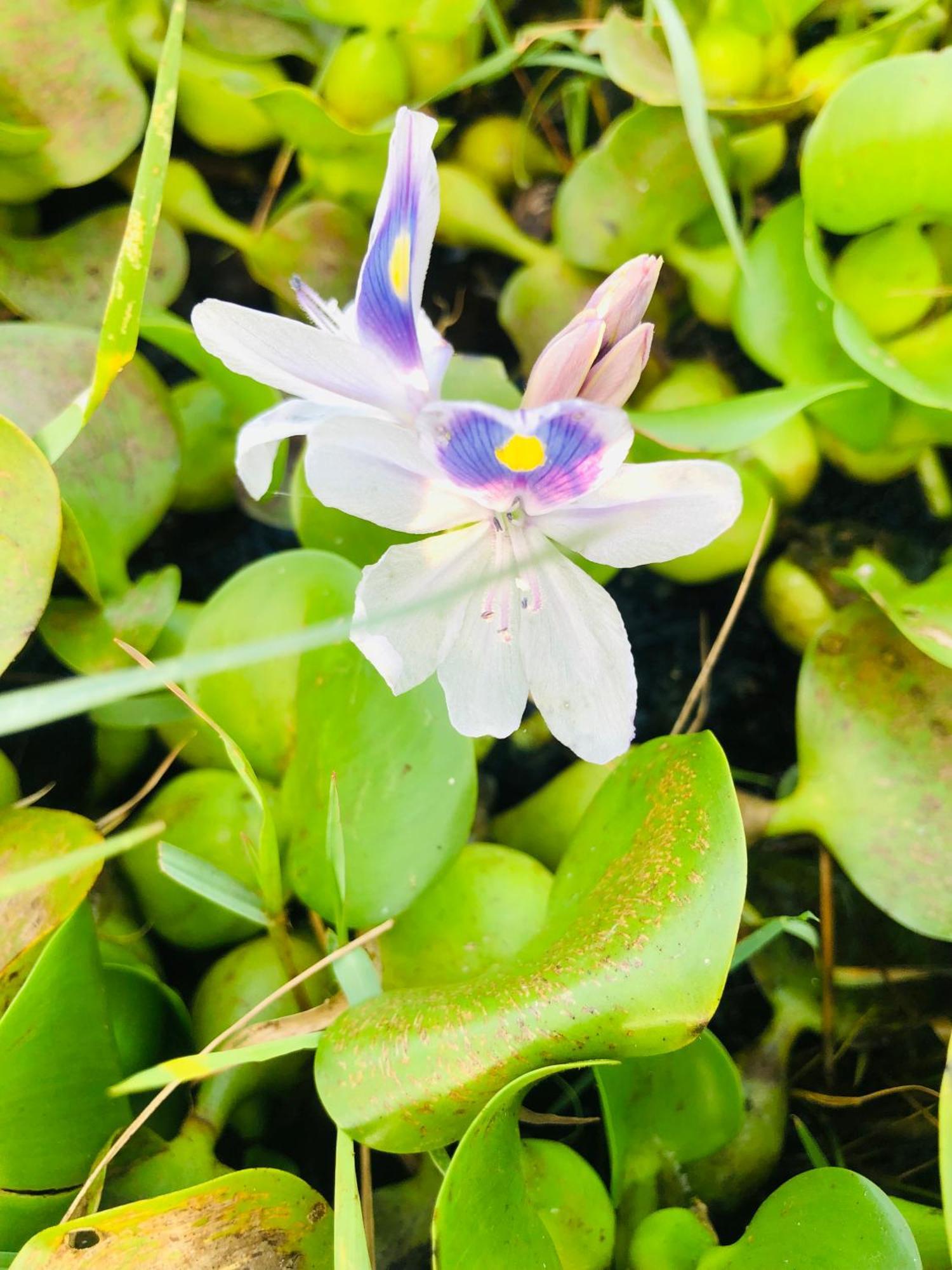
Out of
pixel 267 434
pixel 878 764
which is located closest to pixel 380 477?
pixel 267 434

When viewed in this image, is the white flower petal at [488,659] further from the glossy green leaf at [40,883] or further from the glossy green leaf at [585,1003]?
the glossy green leaf at [40,883]

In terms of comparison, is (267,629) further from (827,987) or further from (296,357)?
(827,987)

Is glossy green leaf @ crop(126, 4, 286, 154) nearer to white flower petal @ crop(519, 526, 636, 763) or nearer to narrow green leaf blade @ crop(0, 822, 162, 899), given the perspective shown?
white flower petal @ crop(519, 526, 636, 763)

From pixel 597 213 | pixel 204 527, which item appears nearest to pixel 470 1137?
pixel 204 527

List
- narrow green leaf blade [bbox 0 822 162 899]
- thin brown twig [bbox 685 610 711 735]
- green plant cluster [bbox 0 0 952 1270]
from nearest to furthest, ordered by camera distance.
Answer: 1. narrow green leaf blade [bbox 0 822 162 899]
2. green plant cluster [bbox 0 0 952 1270]
3. thin brown twig [bbox 685 610 711 735]

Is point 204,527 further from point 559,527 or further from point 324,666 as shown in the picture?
point 559,527

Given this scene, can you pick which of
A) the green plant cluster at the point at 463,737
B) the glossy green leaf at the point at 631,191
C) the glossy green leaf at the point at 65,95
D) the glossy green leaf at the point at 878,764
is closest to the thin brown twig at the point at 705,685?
the green plant cluster at the point at 463,737

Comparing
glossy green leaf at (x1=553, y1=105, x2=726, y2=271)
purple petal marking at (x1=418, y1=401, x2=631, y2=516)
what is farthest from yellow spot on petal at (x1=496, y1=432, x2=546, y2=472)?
glossy green leaf at (x1=553, y1=105, x2=726, y2=271)
